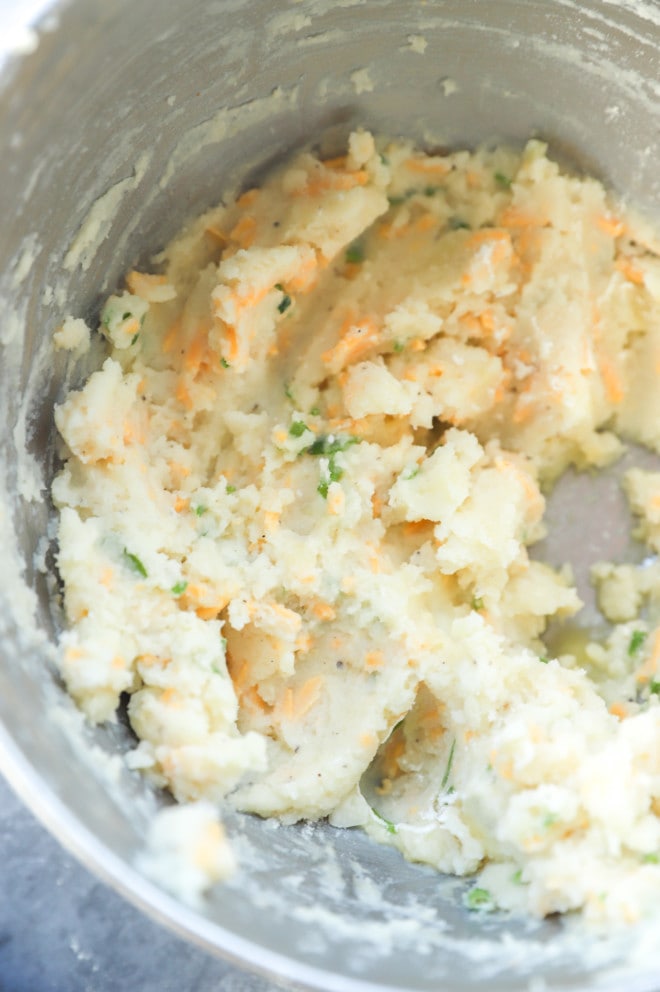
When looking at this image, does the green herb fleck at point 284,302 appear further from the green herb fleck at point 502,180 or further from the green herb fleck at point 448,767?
the green herb fleck at point 448,767

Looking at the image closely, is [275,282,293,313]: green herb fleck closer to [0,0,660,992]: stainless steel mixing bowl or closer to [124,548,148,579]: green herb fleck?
[0,0,660,992]: stainless steel mixing bowl

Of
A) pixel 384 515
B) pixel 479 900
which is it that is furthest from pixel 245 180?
pixel 479 900

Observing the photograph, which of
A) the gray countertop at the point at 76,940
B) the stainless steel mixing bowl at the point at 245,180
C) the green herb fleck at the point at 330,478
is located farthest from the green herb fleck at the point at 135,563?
the gray countertop at the point at 76,940

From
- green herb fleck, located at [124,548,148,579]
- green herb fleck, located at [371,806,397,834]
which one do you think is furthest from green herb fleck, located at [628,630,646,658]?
green herb fleck, located at [124,548,148,579]

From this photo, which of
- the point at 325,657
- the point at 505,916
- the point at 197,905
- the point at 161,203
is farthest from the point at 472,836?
the point at 161,203

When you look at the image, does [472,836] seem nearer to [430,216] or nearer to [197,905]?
[197,905]

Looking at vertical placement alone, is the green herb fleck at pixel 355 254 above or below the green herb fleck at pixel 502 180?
below
